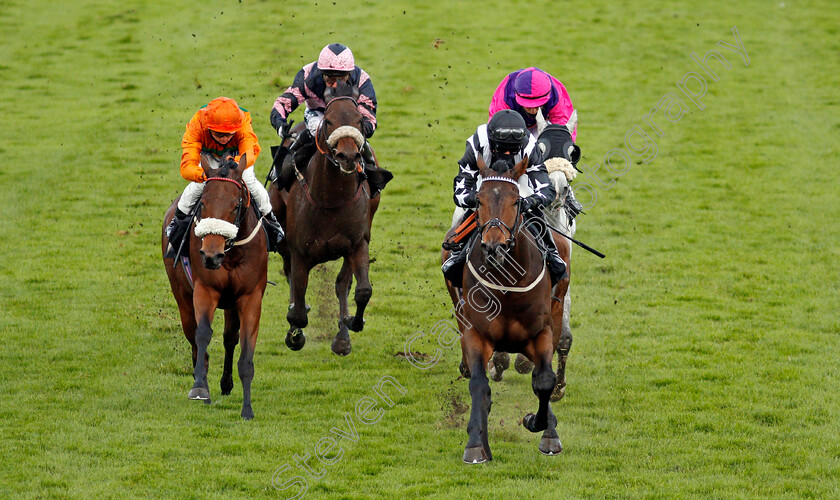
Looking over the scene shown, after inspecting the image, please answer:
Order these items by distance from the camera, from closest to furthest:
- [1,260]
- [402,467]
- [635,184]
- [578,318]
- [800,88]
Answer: [402,467], [578,318], [1,260], [635,184], [800,88]

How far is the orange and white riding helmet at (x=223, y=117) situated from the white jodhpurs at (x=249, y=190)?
15.1 inches

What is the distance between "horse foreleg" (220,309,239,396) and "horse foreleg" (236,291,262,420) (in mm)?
510

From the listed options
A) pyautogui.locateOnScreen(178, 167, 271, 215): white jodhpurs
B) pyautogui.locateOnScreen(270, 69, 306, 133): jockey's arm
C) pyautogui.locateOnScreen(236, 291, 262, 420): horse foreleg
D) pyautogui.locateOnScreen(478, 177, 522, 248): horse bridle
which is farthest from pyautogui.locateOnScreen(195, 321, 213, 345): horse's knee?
pyautogui.locateOnScreen(478, 177, 522, 248): horse bridle

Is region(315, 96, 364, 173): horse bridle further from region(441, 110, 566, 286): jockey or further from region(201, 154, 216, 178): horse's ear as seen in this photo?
region(441, 110, 566, 286): jockey

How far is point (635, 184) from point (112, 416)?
10.7 m

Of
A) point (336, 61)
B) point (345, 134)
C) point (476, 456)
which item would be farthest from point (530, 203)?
point (336, 61)

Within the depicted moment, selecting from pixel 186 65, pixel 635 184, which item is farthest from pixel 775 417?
pixel 186 65

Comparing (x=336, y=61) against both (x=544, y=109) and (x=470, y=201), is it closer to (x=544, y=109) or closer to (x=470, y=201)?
(x=544, y=109)

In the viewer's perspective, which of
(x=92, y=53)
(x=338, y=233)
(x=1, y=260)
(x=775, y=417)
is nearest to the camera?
(x=775, y=417)

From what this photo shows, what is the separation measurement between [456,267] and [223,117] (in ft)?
8.01

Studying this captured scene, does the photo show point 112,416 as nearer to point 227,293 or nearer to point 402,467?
point 227,293

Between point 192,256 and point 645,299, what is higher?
point 192,256

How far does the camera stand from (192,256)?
8188 millimetres

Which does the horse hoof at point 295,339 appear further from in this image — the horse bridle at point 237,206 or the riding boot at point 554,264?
the riding boot at point 554,264
